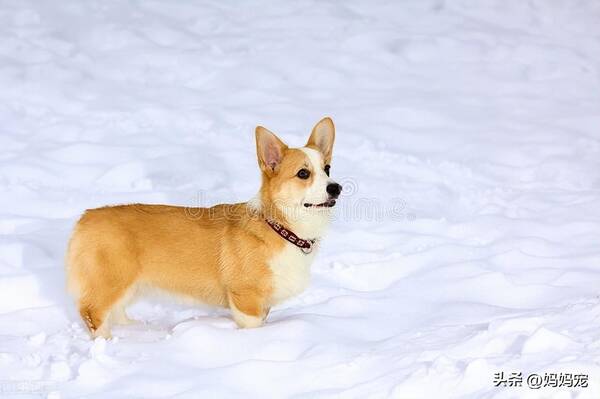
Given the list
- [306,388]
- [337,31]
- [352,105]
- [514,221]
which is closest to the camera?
[306,388]

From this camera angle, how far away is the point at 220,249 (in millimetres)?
3582

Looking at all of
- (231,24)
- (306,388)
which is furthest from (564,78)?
(306,388)

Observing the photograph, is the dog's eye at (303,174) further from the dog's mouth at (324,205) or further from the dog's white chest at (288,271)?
the dog's white chest at (288,271)

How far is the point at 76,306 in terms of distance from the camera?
355cm

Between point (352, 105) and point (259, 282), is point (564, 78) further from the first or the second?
point (259, 282)

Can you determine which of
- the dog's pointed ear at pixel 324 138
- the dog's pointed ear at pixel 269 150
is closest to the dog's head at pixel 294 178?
the dog's pointed ear at pixel 269 150

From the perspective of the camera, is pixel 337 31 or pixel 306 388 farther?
pixel 337 31

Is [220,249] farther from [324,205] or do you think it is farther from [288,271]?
[324,205]

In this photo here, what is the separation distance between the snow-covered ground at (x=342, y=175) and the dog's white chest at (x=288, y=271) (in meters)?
0.15

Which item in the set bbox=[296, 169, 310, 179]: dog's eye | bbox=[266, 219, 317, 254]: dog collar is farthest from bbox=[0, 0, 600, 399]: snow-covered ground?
bbox=[296, 169, 310, 179]: dog's eye

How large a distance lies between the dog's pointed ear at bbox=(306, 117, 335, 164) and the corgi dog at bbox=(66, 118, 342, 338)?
0.29 ft

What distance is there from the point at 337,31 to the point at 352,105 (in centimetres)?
155

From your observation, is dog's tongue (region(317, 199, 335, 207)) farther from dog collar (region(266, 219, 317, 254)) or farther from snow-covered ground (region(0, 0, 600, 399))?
snow-covered ground (region(0, 0, 600, 399))

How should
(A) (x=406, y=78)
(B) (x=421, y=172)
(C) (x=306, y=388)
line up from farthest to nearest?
(A) (x=406, y=78) → (B) (x=421, y=172) → (C) (x=306, y=388)
